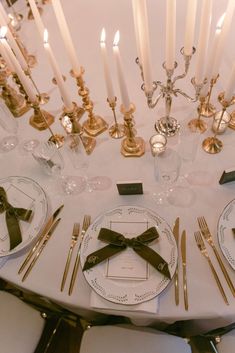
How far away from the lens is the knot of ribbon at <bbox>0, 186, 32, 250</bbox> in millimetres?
1111

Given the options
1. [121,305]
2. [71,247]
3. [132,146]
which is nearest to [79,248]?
[71,247]

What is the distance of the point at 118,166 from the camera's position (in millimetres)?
1281

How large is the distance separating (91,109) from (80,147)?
0.26 m

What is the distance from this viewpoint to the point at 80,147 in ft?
3.77

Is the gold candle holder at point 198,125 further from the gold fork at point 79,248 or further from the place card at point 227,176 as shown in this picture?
the gold fork at point 79,248

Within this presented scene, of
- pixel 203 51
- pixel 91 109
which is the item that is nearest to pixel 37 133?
pixel 91 109

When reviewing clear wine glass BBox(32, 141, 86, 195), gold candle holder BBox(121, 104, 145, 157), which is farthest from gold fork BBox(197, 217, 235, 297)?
clear wine glass BBox(32, 141, 86, 195)

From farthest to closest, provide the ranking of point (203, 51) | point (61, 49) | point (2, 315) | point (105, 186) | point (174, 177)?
point (61, 49), point (2, 315), point (105, 186), point (174, 177), point (203, 51)

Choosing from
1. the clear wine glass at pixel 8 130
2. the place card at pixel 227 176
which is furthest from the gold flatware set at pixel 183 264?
the clear wine glass at pixel 8 130

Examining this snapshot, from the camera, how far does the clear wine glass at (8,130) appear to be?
129 centimetres

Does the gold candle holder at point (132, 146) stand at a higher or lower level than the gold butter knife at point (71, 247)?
higher

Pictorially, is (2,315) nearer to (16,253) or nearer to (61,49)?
(16,253)

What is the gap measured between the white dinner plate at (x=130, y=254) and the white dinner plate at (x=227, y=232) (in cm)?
16

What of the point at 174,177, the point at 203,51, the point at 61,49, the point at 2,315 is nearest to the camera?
the point at 203,51
